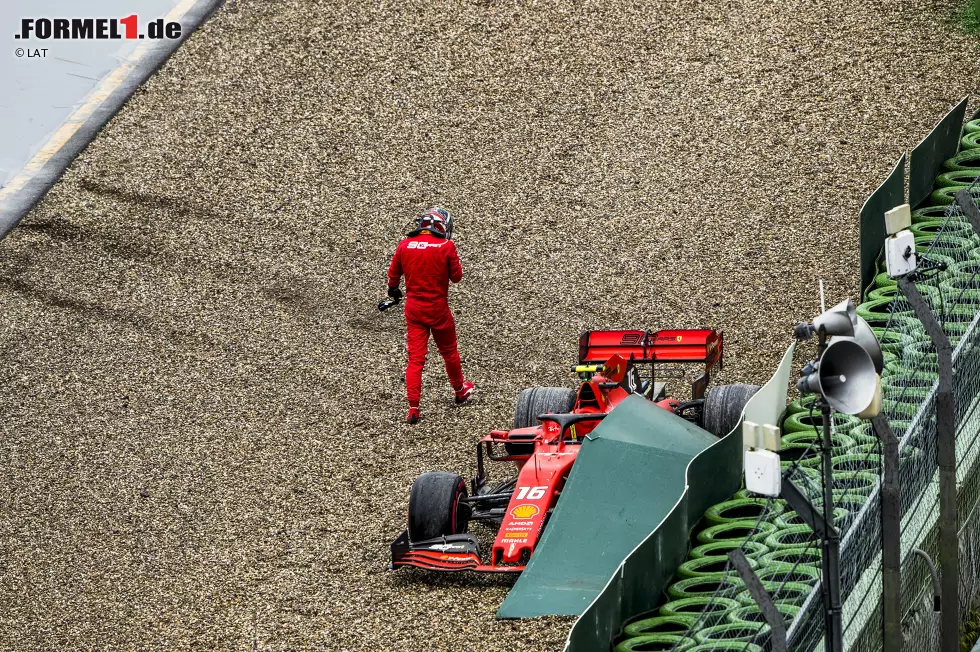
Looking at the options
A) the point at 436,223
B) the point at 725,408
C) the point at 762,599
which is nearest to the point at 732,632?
the point at 762,599

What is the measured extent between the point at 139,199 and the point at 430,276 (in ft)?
17.0

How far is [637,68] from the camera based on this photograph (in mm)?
17500

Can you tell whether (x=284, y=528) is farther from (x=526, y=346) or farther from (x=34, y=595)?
(x=526, y=346)

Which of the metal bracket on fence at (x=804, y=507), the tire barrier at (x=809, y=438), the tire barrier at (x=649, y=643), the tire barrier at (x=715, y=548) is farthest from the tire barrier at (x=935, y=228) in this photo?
the metal bracket on fence at (x=804, y=507)

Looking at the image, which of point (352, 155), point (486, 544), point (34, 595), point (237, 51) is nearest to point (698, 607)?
point (486, 544)

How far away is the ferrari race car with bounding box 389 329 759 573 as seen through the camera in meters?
9.73

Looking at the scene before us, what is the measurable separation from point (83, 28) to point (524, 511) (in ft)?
42.3

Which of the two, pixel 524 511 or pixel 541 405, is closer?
pixel 524 511

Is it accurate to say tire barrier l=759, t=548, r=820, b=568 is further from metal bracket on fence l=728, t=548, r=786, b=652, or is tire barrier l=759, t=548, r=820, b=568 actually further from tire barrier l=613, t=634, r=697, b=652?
metal bracket on fence l=728, t=548, r=786, b=652

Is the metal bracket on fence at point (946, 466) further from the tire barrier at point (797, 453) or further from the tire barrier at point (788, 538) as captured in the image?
the tire barrier at point (797, 453)

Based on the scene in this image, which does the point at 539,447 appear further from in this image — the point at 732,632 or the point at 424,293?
the point at 732,632

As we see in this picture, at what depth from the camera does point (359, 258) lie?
15086 millimetres

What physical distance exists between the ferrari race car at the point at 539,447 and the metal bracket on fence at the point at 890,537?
323 centimetres

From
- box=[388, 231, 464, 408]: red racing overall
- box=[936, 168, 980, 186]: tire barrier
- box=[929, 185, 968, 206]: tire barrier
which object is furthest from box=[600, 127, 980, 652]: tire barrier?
box=[388, 231, 464, 408]: red racing overall
